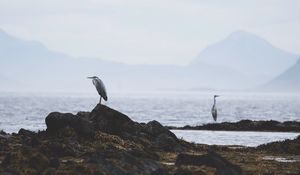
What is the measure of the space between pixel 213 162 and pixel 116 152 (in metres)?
2.86

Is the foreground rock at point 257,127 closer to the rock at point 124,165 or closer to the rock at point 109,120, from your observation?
the rock at point 109,120

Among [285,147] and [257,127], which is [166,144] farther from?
[257,127]

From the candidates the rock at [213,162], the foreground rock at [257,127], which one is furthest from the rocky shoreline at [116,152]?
the foreground rock at [257,127]

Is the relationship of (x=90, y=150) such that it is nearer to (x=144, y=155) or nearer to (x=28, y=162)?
(x=144, y=155)

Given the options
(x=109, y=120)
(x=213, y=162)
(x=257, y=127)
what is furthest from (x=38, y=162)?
(x=257, y=127)

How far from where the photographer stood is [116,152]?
19984 mm

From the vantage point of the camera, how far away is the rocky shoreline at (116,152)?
730 inches

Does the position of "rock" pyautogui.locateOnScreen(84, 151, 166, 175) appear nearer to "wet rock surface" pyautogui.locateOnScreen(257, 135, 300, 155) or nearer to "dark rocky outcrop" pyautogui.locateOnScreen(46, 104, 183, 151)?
"dark rocky outcrop" pyautogui.locateOnScreen(46, 104, 183, 151)

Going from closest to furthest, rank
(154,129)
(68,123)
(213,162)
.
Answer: (213,162)
(68,123)
(154,129)

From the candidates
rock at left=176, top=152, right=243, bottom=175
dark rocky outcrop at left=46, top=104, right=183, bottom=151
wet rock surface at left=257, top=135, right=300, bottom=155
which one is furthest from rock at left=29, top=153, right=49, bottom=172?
wet rock surface at left=257, top=135, right=300, bottom=155

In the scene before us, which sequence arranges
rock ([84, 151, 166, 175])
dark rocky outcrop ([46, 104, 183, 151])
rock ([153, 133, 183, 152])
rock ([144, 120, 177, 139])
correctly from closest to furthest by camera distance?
rock ([84, 151, 166, 175])
dark rocky outcrop ([46, 104, 183, 151])
rock ([153, 133, 183, 152])
rock ([144, 120, 177, 139])

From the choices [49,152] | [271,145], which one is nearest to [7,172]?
[49,152]

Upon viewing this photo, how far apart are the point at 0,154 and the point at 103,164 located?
6.12 metres

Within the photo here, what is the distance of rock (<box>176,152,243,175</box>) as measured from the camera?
18188 mm
